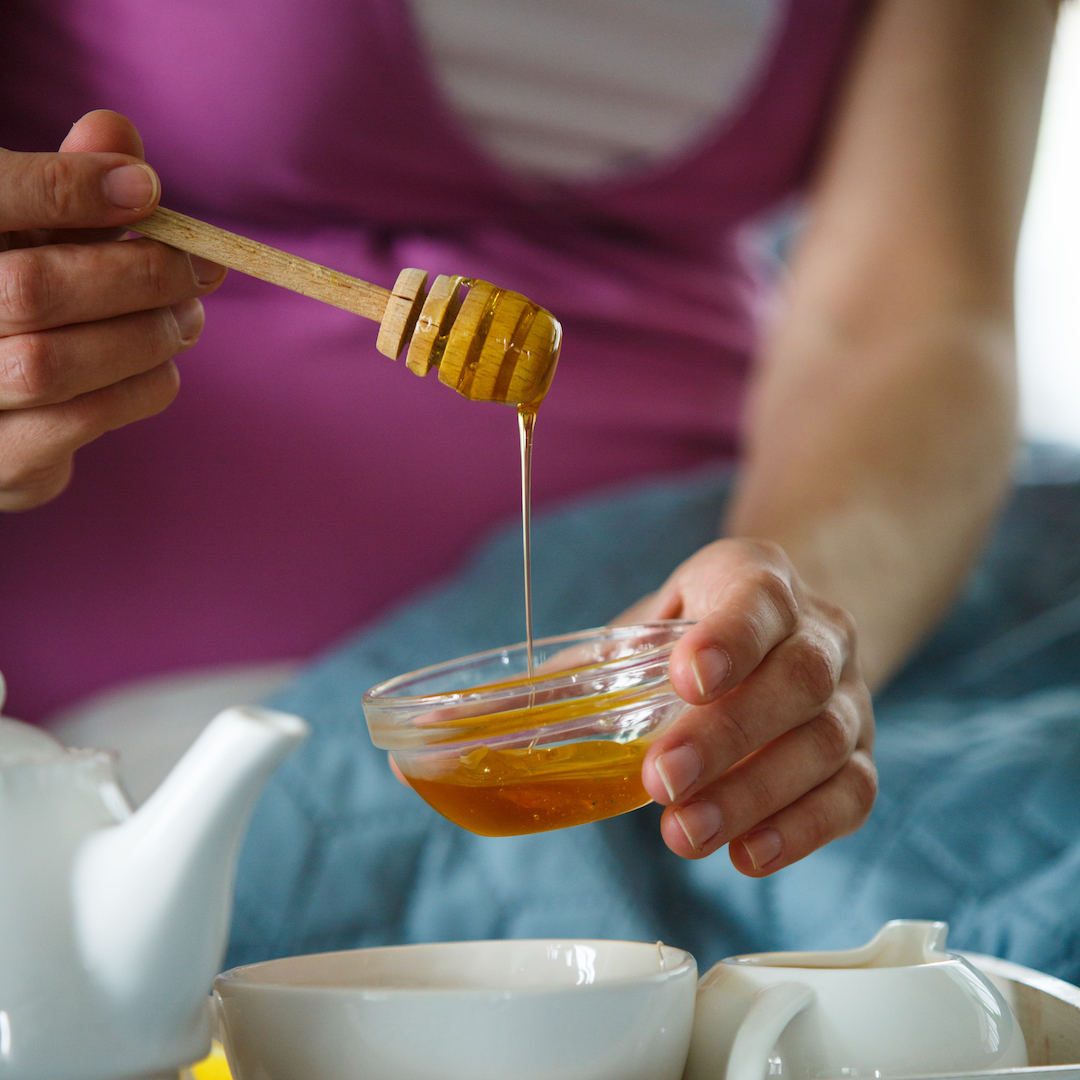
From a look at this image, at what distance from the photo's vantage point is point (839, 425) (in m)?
1.27

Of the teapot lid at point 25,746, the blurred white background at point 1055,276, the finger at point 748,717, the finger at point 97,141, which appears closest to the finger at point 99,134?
the finger at point 97,141

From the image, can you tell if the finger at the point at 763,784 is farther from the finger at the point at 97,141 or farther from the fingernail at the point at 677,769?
the finger at the point at 97,141

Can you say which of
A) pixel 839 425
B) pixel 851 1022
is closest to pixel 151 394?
pixel 851 1022

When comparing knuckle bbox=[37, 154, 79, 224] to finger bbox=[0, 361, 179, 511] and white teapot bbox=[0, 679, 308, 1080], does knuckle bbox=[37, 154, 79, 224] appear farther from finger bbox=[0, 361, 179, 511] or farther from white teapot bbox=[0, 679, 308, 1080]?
white teapot bbox=[0, 679, 308, 1080]

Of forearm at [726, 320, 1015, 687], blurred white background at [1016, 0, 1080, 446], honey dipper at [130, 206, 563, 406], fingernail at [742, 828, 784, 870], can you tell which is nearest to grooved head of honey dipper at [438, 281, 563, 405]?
honey dipper at [130, 206, 563, 406]

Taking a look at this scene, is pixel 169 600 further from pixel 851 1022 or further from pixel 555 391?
pixel 851 1022

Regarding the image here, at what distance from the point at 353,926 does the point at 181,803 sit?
1.53 feet

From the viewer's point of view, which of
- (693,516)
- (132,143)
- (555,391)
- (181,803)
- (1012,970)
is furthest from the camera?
(555,391)

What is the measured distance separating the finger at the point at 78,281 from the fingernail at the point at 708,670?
1.21ft

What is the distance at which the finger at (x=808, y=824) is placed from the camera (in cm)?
60

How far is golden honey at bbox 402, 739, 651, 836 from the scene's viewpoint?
0.57 metres

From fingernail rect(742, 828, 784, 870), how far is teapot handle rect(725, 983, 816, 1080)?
168 millimetres

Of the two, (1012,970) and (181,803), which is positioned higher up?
(181,803)

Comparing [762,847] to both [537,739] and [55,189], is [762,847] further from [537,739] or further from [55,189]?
[55,189]
